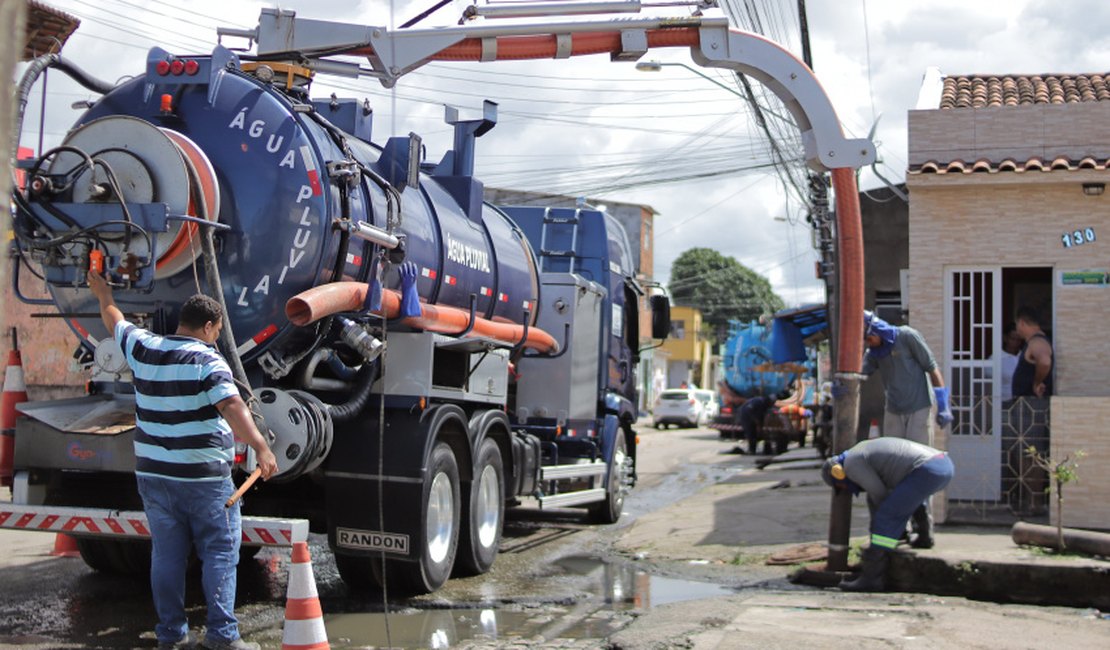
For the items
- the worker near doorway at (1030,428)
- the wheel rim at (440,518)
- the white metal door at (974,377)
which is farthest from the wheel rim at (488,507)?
the worker near doorway at (1030,428)

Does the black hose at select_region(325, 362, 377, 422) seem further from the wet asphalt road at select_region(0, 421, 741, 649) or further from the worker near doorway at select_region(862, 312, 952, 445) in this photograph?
the worker near doorway at select_region(862, 312, 952, 445)

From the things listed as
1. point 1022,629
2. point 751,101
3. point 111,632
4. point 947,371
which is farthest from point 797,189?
point 111,632

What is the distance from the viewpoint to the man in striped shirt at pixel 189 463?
557cm

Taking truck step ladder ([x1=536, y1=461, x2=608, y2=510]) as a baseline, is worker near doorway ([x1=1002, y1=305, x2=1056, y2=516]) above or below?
above

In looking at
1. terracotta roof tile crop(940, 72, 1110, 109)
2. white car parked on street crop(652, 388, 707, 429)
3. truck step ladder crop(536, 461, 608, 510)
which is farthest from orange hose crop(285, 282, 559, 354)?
white car parked on street crop(652, 388, 707, 429)

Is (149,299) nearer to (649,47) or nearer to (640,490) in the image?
(649,47)

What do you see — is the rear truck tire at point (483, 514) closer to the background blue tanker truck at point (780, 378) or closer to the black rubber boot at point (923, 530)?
the black rubber boot at point (923, 530)

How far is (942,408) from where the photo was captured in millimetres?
9594

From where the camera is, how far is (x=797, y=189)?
63.4 ft

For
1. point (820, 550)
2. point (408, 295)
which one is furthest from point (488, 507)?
point (820, 550)

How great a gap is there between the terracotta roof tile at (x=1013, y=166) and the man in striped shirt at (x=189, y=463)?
7753 millimetres

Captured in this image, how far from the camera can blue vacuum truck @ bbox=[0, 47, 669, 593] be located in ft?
21.8

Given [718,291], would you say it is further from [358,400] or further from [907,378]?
[358,400]

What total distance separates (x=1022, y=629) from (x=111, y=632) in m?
5.08
